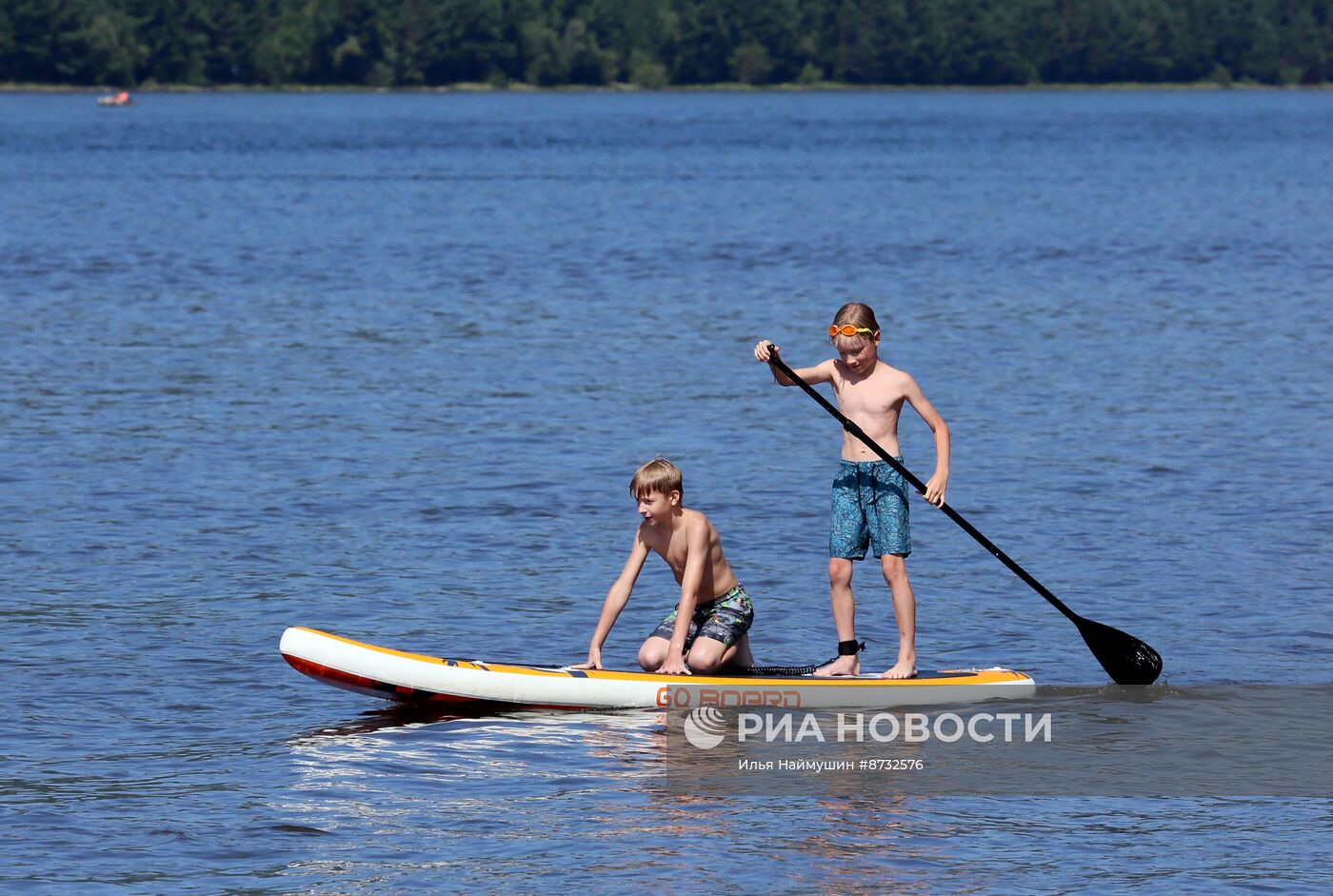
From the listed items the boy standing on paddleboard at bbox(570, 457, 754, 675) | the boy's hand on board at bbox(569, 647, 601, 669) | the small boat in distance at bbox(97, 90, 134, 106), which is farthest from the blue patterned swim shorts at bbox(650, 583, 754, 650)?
the small boat in distance at bbox(97, 90, 134, 106)

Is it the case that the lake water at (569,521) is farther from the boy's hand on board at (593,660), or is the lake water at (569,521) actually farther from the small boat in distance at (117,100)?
the small boat in distance at (117,100)

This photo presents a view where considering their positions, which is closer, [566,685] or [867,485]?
[566,685]

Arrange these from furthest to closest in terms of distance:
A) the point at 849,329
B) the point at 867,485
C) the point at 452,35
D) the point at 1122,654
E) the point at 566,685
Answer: the point at 452,35 → the point at 1122,654 → the point at 867,485 → the point at 566,685 → the point at 849,329

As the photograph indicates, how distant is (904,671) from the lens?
10.4 metres

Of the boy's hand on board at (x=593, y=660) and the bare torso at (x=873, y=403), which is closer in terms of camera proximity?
the boy's hand on board at (x=593, y=660)

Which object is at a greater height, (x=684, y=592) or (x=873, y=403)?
(x=873, y=403)

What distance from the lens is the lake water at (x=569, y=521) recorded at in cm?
860

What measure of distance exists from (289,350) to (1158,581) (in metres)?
15.5

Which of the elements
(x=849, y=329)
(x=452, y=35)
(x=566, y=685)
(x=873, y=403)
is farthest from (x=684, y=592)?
(x=452, y=35)

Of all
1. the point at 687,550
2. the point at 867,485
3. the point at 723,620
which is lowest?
the point at 723,620

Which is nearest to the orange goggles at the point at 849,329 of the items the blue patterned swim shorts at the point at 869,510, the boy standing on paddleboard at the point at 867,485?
the boy standing on paddleboard at the point at 867,485

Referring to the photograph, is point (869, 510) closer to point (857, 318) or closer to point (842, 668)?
point (842, 668)

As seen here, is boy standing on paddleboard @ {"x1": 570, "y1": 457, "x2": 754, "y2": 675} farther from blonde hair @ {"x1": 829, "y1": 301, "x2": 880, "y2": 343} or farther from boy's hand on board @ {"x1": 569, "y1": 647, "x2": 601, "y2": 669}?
blonde hair @ {"x1": 829, "y1": 301, "x2": 880, "y2": 343}

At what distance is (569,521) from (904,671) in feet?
18.4
